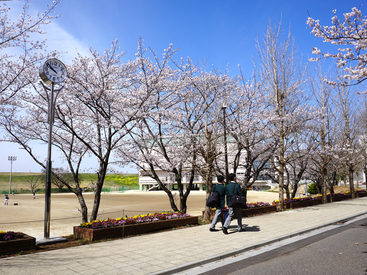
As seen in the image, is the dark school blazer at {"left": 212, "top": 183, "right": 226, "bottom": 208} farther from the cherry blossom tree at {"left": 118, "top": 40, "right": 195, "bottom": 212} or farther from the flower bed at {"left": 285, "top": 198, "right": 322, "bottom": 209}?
the flower bed at {"left": 285, "top": 198, "right": 322, "bottom": 209}

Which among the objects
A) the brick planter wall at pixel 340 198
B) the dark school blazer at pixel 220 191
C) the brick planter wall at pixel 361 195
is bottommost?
the brick planter wall at pixel 361 195

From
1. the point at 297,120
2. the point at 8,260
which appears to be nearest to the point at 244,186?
the point at 297,120

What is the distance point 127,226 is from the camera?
8680 mm

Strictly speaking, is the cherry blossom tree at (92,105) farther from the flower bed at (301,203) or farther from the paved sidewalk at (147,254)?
the flower bed at (301,203)

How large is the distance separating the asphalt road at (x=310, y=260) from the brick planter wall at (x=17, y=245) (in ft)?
15.0

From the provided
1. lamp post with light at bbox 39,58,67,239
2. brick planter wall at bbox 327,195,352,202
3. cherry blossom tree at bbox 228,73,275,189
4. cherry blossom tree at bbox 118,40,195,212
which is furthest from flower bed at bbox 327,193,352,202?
lamp post with light at bbox 39,58,67,239

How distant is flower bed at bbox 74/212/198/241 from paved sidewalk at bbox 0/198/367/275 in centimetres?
54

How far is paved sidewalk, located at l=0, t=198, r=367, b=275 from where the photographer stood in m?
5.21

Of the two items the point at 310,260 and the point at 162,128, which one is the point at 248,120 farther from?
the point at 310,260

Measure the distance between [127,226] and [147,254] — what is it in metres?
2.55

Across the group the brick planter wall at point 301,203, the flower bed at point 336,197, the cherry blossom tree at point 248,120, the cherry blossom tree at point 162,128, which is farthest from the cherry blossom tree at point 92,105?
the flower bed at point 336,197

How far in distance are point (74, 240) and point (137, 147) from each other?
23.3 ft

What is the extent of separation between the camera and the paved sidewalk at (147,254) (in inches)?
205

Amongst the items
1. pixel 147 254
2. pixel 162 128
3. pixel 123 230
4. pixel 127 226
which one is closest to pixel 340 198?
pixel 162 128
